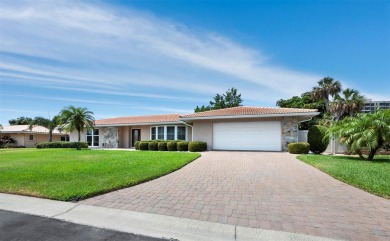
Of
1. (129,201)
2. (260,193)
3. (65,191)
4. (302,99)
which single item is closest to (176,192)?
(129,201)

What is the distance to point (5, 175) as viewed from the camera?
8.16 metres

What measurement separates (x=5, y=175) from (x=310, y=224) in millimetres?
9624

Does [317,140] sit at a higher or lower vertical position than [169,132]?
lower

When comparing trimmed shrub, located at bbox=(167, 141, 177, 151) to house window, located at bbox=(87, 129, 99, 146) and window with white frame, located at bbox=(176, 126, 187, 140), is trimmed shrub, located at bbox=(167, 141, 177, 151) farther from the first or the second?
house window, located at bbox=(87, 129, 99, 146)

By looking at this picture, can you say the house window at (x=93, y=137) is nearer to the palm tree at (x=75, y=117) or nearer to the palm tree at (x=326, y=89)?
the palm tree at (x=75, y=117)

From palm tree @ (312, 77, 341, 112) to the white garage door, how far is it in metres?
24.1

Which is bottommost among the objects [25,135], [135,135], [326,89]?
[25,135]

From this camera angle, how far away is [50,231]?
3.77 metres

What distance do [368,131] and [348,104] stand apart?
23416 mm

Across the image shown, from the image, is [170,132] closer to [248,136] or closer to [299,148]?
[248,136]

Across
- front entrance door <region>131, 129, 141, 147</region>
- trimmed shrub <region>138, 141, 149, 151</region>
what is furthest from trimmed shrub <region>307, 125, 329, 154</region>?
front entrance door <region>131, 129, 141, 147</region>

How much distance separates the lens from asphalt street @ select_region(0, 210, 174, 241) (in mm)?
3518

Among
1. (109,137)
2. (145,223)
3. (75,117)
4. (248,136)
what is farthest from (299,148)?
(75,117)

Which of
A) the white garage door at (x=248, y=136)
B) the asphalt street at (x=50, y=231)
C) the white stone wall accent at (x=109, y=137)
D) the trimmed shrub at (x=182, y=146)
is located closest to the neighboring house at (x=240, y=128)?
the white garage door at (x=248, y=136)
